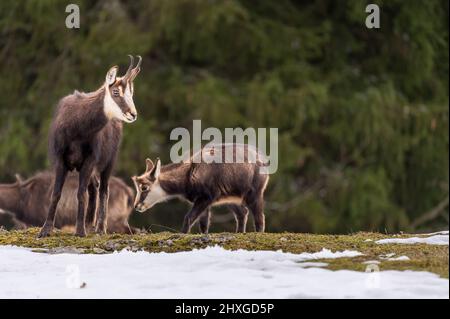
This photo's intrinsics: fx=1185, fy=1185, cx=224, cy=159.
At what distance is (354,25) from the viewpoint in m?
29.6

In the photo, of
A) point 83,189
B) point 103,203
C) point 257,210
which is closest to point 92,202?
point 103,203

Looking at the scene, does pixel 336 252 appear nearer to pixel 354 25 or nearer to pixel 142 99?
pixel 142 99

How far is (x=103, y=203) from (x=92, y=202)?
25cm

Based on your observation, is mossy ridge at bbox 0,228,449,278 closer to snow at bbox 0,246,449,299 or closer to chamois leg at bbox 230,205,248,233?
snow at bbox 0,246,449,299

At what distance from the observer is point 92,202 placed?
13.9 meters

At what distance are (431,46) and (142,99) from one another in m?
7.25

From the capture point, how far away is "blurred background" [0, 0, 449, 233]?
26.9 m

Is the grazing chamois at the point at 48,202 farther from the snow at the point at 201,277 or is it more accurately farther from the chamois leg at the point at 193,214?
the snow at the point at 201,277

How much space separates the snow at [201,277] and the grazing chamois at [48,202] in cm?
500

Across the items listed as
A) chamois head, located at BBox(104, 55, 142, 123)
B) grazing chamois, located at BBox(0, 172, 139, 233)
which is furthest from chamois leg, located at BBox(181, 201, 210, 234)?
grazing chamois, located at BBox(0, 172, 139, 233)

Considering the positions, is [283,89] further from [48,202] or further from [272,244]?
[272,244]

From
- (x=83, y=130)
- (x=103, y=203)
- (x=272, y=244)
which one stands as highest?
(x=83, y=130)

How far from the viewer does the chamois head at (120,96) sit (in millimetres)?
12500

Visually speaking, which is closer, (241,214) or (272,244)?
(272,244)
